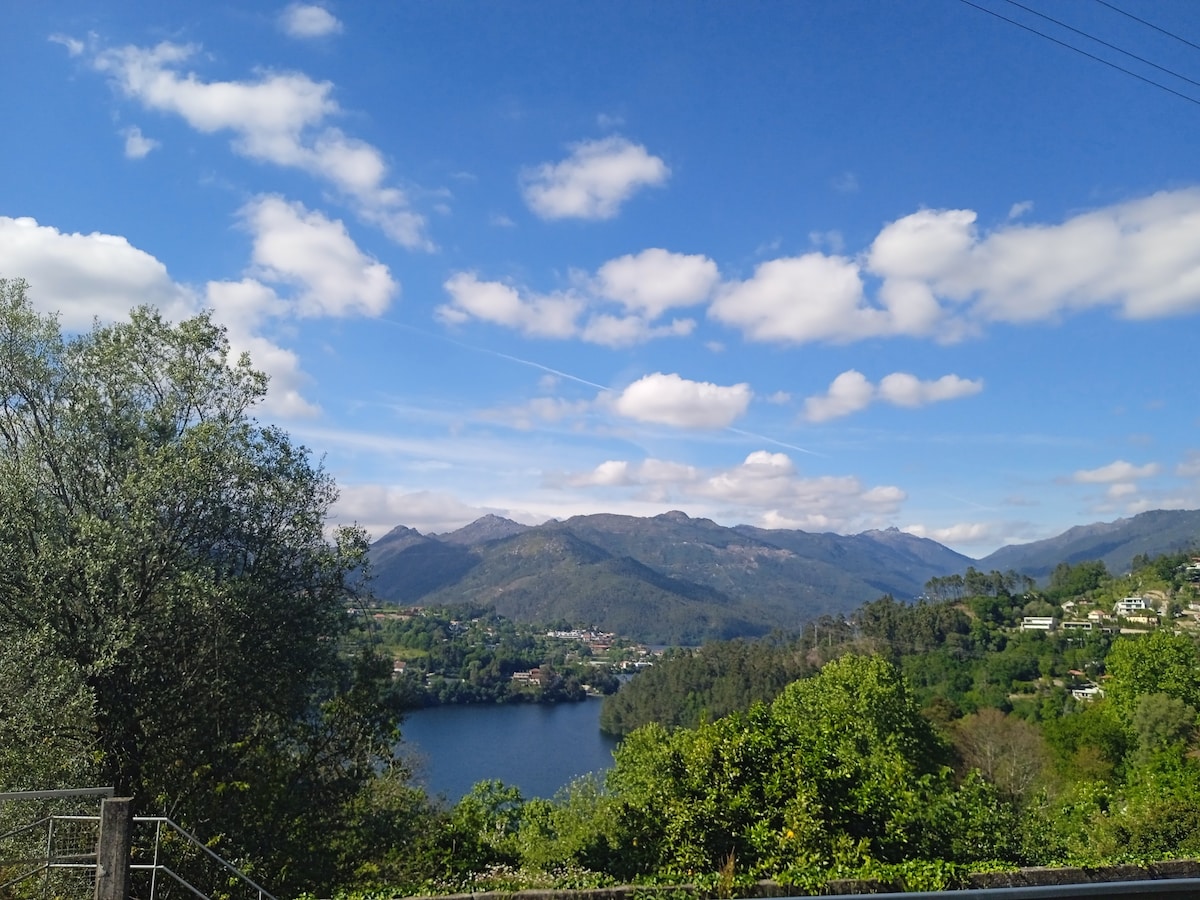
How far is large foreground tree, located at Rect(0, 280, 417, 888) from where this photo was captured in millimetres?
8188

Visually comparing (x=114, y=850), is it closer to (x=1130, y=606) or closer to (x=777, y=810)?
(x=777, y=810)

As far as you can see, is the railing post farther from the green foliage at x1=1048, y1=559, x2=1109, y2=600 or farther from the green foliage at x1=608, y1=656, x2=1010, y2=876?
the green foliage at x1=1048, y1=559, x2=1109, y2=600

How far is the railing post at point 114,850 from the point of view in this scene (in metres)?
3.60

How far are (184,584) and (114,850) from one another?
5158 mm

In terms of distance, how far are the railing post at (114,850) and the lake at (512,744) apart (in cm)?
3897

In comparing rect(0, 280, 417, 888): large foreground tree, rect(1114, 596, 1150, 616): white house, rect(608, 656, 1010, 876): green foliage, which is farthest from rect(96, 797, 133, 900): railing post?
rect(1114, 596, 1150, 616): white house

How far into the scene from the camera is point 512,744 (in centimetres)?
7162

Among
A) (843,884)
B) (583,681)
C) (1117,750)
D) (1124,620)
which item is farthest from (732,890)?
(583,681)

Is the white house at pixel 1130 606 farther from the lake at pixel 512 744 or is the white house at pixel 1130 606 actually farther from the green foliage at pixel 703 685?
the lake at pixel 512 744

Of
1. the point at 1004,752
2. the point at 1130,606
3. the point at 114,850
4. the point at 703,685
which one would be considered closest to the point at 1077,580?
the point at 1130,606

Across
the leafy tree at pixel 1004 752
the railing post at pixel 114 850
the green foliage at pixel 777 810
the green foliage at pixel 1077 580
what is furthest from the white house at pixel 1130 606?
the railing post at pixel 114 850

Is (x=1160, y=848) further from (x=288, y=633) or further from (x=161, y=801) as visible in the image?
(x=161, y=801)

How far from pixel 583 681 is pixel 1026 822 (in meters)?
109

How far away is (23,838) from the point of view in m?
7.92
